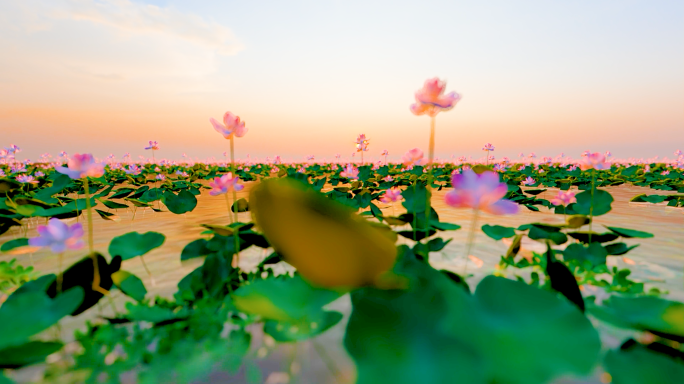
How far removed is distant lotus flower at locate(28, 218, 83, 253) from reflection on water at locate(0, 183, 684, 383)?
0.89ft

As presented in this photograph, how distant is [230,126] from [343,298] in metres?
0.80

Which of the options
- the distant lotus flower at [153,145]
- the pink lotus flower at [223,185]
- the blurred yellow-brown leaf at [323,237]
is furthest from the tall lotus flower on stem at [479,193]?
the distant lotus flower at [153,145]

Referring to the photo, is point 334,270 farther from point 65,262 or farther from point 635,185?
point 635,185

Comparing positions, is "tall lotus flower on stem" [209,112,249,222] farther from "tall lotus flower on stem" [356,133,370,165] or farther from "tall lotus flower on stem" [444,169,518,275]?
"tall lotus flower on stem" [356,133,370,165]

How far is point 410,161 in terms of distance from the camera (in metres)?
2.40

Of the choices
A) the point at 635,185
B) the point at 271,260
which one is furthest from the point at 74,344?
the point at 635,185

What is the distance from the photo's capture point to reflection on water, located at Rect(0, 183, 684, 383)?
851 millimetres

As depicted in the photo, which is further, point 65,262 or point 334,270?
point 65,262

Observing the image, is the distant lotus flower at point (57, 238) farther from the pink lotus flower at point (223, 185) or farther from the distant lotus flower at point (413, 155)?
the distant lotus flower at point (413, 155)

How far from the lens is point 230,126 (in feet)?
4.31

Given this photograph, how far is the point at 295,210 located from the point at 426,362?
369 mm


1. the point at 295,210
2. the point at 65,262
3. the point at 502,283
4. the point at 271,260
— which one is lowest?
the point at 65,262

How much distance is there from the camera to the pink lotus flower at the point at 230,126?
1.29 m

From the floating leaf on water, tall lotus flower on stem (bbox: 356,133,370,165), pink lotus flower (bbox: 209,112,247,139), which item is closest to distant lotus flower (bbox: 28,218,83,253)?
the floating leaf on water
